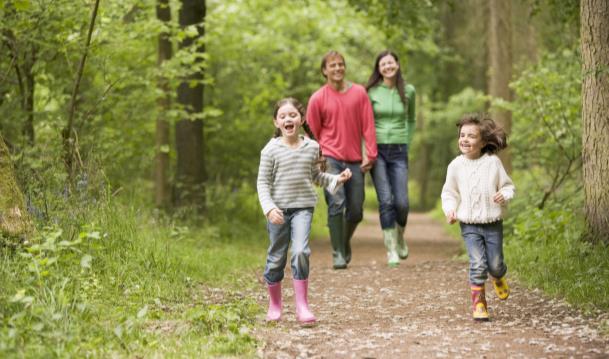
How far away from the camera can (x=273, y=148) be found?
6.18 meters

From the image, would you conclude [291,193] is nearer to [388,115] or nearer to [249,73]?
[388,115]

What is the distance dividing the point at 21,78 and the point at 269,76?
23.7 feet

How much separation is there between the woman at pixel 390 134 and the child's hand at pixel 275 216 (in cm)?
323

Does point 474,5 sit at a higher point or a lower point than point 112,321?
higher

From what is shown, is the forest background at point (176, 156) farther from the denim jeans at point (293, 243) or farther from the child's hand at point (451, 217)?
the child's hand at point (451, 217)

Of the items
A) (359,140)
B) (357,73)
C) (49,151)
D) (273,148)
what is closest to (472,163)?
(273,148)

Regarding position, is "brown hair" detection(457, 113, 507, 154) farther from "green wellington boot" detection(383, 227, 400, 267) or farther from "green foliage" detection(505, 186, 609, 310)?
"green wellington boot" detection(383, 227, 400, 267)

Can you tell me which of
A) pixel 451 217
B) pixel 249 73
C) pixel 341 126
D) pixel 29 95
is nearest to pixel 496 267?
pixel 451 217

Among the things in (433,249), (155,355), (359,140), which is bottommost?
(433,249)

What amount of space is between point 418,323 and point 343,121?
10.2 ft

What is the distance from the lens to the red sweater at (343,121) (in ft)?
28.8

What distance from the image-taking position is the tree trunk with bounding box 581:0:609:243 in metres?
7.45

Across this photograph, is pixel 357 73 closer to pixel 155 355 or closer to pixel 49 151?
pixel 49 151

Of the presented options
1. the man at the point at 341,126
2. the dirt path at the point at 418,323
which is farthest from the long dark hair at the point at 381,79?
the dirt path at the point at 418,323
